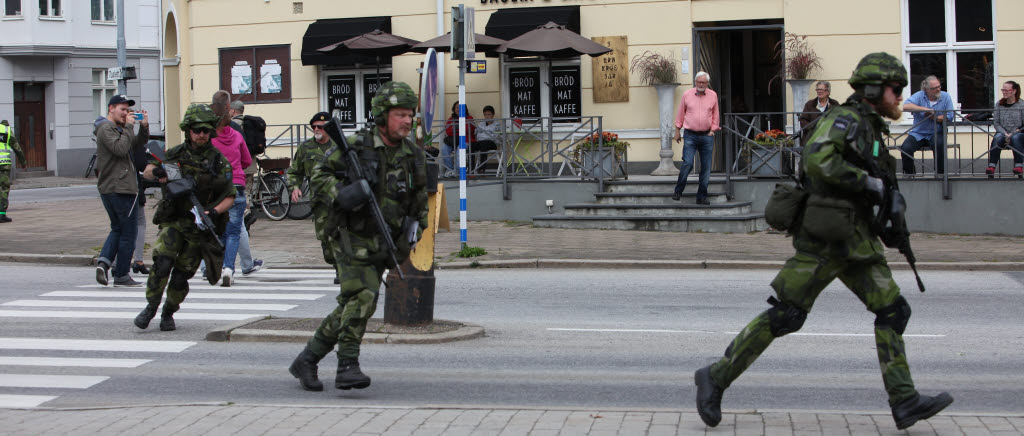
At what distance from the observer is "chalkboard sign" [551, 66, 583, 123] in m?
20.9

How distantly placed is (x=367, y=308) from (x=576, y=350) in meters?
2.17

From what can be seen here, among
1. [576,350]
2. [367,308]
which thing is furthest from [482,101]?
[367,308]

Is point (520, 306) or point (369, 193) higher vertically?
point (369, 193)

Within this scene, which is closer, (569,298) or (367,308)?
(367,308)

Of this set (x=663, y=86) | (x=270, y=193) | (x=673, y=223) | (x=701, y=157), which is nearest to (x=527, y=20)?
(x=663, y=86)

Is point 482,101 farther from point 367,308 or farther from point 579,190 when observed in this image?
point 367,308

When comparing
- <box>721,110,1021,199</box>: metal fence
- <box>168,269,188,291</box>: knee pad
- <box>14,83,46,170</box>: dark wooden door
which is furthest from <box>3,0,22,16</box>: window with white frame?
<box>168,269,188,291</box>: knee pad

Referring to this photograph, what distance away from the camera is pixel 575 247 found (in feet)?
49.8

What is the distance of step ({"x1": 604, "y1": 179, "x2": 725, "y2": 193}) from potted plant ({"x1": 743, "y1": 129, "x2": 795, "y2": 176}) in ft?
1.86

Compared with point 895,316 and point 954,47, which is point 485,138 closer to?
point 954,47

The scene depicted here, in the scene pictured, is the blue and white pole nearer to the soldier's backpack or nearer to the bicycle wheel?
the soldier's backpack

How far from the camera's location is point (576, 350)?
28.0ft

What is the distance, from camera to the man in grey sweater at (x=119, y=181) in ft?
37.5

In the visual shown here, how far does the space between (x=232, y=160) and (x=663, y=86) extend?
9.72 meters
